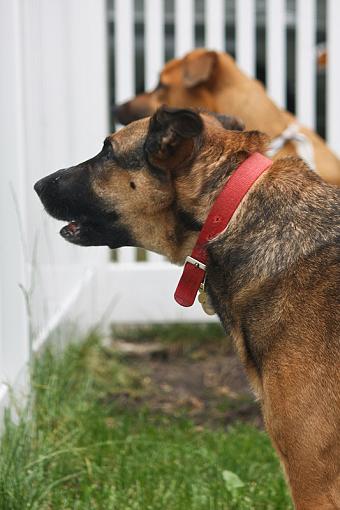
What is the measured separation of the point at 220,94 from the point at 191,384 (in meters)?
2.13

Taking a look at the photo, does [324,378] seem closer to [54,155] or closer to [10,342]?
[10,342]

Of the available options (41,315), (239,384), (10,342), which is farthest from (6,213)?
(239,384)

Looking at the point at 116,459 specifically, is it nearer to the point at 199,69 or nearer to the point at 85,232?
the point at 85,232

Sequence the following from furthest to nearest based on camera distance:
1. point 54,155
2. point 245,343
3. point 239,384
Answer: point 239,384 → point 54,155 → point 245,343

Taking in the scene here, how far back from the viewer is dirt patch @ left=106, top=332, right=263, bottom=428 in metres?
6.08

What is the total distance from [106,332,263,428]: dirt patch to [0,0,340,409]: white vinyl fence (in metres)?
0.41

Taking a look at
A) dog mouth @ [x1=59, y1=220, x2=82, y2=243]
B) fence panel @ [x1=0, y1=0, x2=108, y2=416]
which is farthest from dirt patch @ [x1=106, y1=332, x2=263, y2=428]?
dog mouth @ [x1=59, y1=220, x2=82, y2=243]

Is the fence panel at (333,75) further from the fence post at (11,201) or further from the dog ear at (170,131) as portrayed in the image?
the dog ear at (170,131)

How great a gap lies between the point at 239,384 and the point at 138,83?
427 centimetres

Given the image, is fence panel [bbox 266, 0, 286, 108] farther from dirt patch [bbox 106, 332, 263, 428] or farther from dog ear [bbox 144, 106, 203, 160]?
dog ear [bbox 144, 106, 203, 160]

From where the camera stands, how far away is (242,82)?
7164 mm

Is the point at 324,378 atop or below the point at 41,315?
atop

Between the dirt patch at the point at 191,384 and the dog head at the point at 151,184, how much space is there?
2310mm

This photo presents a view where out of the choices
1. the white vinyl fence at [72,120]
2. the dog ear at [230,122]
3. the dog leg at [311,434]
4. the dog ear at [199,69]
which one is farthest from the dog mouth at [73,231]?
the dog ear at [199,69]
